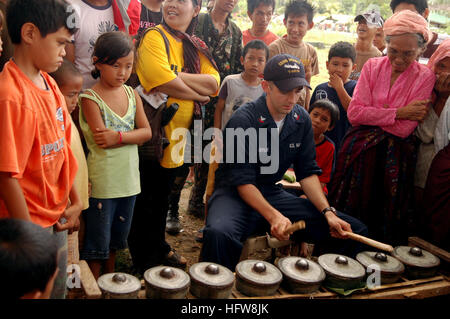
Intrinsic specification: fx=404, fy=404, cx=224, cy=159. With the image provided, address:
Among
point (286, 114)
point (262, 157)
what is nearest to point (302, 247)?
point (262, 157)

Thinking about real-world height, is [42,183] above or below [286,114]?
below

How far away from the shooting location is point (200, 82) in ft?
10.0

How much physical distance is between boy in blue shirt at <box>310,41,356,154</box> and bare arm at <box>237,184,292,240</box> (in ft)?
5.16

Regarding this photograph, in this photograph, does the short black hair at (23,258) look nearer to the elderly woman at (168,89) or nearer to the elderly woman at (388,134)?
the elderly woman at (168,89)

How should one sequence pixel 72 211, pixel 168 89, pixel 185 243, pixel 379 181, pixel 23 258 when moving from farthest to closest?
pixel 185 243, pixel 379 181, pixel 168 89, pixel 72 211, pixel 23 258

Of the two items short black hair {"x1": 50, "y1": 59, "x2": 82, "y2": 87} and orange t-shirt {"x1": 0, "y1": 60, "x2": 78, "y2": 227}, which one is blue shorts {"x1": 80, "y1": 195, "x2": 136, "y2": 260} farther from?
short black hair {"x1": 50, "y1": 59, "x2": 82, "y2": 87}

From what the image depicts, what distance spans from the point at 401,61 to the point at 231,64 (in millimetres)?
1651

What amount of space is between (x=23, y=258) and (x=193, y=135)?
2058mm

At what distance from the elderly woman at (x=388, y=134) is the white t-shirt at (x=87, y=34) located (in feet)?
6.78

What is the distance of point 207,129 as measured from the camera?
414 cm

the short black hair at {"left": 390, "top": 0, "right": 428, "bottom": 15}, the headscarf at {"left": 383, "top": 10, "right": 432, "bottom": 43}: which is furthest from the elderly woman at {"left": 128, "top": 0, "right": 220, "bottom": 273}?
the short black hair at {"left": 390, "top": 0, "right": 428, "bottom": 15}

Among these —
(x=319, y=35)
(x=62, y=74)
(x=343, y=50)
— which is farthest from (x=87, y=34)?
(x=319, y=35)

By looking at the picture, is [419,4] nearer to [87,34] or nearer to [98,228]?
[87,34]
